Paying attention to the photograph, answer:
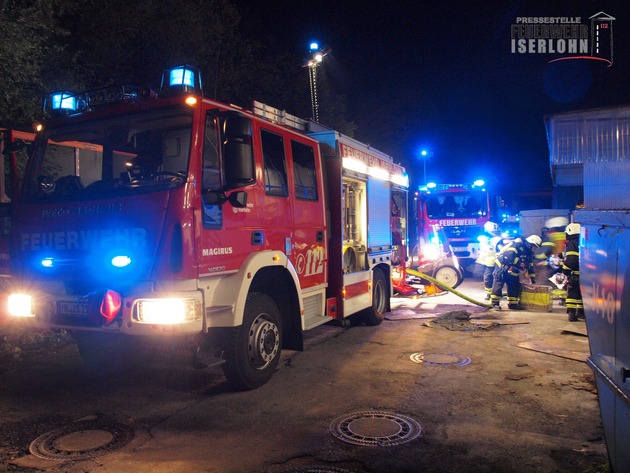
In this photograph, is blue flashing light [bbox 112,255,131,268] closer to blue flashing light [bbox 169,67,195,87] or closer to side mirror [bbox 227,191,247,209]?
side mirror [bbox 227,191,247,209]

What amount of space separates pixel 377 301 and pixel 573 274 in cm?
342

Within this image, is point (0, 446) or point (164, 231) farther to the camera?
point (164, 231)

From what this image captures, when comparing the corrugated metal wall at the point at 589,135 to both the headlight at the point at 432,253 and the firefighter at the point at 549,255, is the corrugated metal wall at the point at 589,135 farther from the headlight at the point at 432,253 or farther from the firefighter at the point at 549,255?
the headlight at the point at 432,253

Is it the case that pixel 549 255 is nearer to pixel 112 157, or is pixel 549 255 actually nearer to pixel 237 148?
pixel 237 148

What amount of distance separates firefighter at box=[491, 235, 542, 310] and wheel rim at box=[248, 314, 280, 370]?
233 inches

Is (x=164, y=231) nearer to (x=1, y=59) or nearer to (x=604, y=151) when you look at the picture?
(x=1, y=59)

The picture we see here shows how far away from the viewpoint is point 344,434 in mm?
3934

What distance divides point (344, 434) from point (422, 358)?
2.49 m

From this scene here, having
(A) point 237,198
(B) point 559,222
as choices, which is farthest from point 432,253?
(A) point 237,198

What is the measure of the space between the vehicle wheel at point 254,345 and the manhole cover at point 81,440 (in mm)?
1070

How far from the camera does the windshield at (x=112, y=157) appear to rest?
4352mm

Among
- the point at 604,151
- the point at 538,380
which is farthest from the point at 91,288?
the point at 604,151

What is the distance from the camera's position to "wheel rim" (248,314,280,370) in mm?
4977

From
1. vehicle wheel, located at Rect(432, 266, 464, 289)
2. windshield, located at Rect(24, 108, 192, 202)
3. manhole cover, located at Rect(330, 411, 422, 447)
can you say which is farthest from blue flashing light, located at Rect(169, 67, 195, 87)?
vehicle wheel, located at Rect(432, 266, 464, 289)
